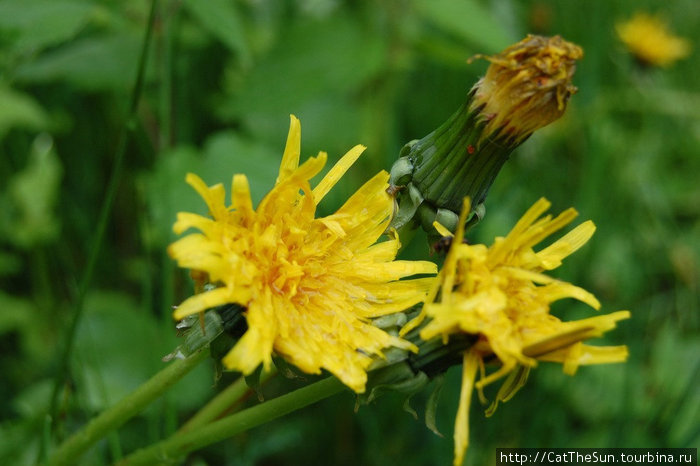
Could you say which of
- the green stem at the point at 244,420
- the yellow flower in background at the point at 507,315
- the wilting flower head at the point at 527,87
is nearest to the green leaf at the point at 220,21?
the wilting flower head at the point at 527,87

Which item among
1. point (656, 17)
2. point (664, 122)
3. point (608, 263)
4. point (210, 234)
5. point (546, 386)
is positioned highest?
point (656, 17)

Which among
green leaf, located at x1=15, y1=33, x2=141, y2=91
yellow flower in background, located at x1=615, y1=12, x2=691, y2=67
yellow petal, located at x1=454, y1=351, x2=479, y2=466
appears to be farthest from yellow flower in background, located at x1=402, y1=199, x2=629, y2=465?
yellow flower in background, located at x1=615, y1=12, x2=691, y2=67

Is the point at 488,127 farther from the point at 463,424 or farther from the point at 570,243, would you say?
the point at 463,424

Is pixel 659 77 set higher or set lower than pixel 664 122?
higher

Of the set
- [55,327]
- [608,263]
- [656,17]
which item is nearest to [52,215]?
[55,327]

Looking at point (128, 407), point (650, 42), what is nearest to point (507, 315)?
point (128, 407)

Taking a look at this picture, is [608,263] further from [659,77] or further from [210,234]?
[210,234]

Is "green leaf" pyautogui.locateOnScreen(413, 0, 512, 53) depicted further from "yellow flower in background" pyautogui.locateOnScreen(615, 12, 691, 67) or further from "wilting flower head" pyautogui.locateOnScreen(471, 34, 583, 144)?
"yellow flower in background" pyautogui.locateOnScreen(615, 12, 691, 67)
